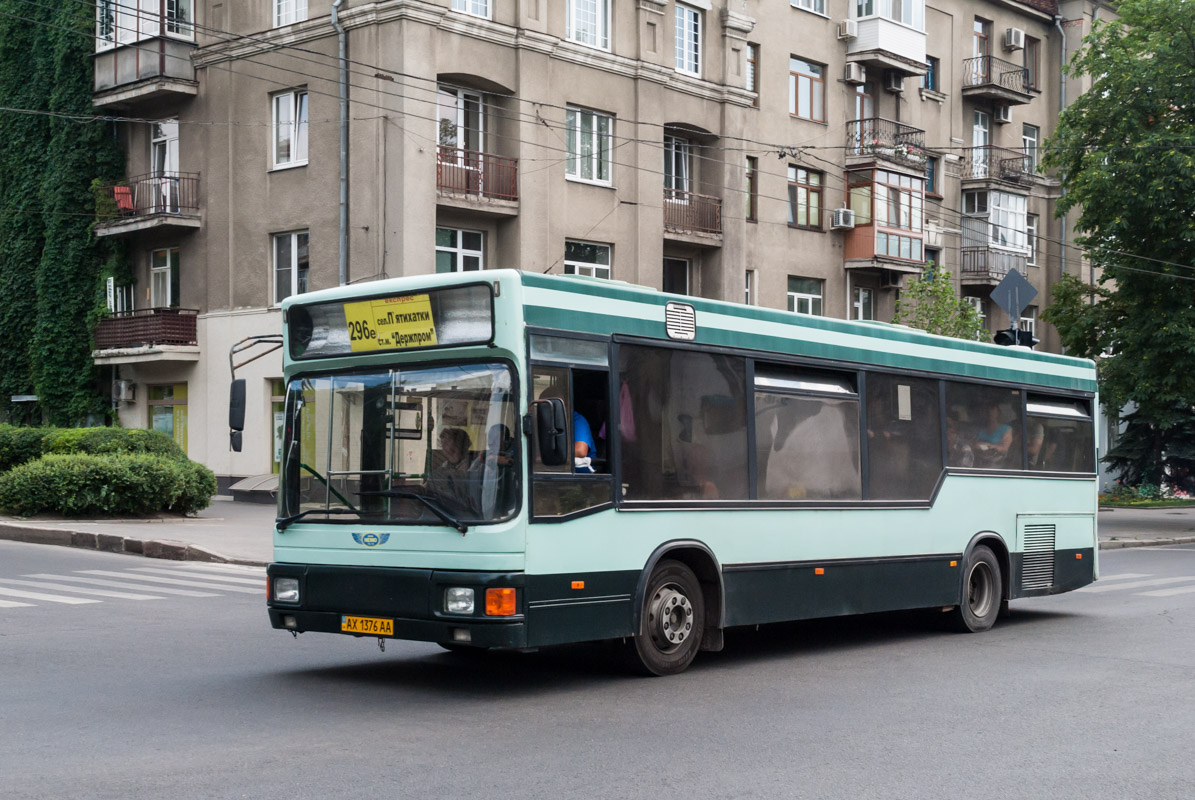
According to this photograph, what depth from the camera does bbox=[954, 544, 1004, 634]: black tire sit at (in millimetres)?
13047

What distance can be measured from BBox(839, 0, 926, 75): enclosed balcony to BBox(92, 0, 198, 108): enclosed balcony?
18.9 meters

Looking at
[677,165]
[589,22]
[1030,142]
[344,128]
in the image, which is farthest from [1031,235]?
[344,128]

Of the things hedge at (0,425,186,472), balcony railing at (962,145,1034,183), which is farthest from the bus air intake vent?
balcony railing at (962,145,1034,183)

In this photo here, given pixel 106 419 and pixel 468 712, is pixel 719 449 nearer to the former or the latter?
pixel 468 712

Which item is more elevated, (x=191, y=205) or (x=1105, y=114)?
(x=1105, y=114)

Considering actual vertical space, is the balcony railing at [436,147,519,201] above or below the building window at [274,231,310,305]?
above

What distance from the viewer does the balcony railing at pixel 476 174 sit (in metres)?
30.7

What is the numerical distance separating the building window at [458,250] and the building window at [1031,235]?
24118 mm

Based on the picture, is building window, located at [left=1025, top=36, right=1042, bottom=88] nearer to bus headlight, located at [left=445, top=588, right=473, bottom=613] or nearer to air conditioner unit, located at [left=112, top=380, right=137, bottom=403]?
air conditioner unit, located at [left=112, top=380, right=137, bottom=403]

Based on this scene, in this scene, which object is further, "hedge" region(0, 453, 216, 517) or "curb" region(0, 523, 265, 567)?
"hedge" region(0, 453, 216, 517)

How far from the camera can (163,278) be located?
36188 millimetres

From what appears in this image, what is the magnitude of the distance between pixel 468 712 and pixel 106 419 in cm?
3103

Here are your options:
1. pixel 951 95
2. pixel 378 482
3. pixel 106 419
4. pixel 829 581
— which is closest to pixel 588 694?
pixel 378 482

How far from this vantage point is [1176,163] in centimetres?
3219
